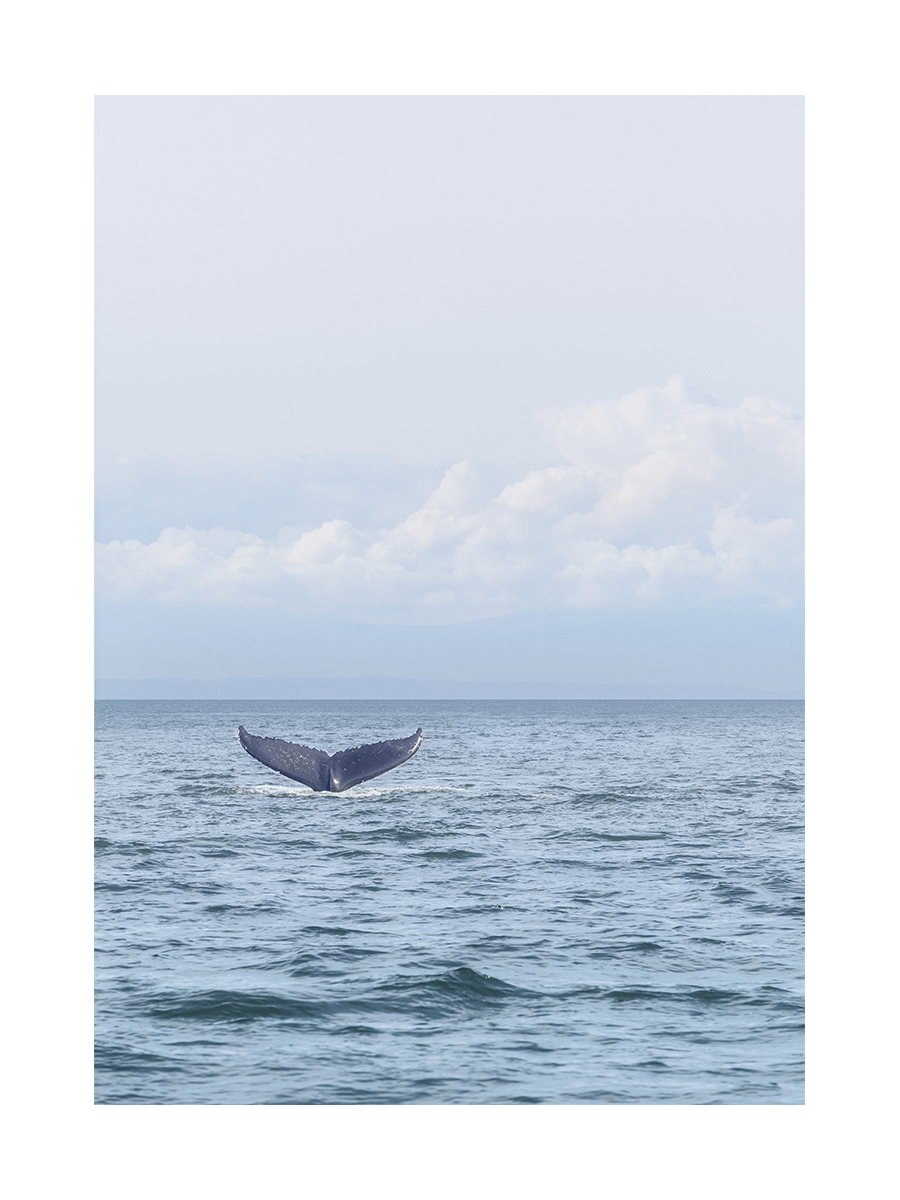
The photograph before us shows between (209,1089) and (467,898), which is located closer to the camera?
(209,1089)

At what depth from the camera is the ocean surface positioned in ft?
35.1

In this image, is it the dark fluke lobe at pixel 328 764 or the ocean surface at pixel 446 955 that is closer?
the ocean surface at pixel 446 955

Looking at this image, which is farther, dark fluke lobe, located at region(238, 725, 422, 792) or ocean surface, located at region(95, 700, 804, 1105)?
dark fluke lobe, located at region(238, 725, 422, 792)

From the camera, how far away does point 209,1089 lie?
407 inches

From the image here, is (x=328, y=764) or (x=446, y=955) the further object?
(x=328, y=764)

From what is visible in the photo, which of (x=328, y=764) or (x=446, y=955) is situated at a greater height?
(x=328, y=764)

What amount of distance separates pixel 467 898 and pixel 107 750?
49.4 metres

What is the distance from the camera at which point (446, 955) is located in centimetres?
1445

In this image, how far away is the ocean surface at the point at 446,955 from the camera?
421 inches
